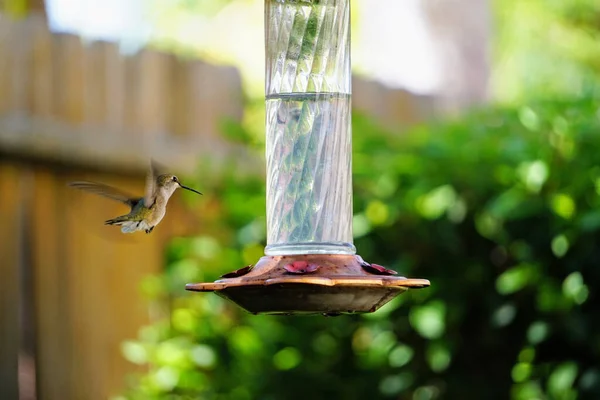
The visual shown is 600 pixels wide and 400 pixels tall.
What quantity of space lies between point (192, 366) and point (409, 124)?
2.92 meters

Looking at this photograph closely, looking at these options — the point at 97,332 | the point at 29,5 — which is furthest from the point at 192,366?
the point at 29,5

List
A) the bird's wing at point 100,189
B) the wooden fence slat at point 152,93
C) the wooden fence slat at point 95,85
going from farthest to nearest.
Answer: the wooden fence slat at point 152,93 → the wooden fence slat at point 95,85 → the bird's wing at point 100,189

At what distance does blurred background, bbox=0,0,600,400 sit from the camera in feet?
16.2

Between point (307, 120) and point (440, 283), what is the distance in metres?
1.99

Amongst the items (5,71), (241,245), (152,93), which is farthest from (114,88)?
(241,245)

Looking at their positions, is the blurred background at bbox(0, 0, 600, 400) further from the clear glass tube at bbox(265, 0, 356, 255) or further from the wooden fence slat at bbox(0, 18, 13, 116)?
the clear glass tube at bbox(265, 0, 356, 255)

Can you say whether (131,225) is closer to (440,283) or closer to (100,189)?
(100,189)

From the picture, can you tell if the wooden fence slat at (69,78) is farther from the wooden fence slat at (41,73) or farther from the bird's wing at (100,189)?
the bird's wing at (100,189)

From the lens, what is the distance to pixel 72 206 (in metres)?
5.72

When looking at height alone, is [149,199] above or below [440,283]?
above

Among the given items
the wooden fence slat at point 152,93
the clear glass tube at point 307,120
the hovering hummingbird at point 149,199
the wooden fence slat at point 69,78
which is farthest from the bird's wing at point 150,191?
the wooden fence slat at point 152,93

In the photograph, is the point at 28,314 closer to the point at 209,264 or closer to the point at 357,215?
the point at 209,264

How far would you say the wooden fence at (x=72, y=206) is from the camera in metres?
5.53

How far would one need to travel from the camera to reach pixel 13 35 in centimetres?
568
